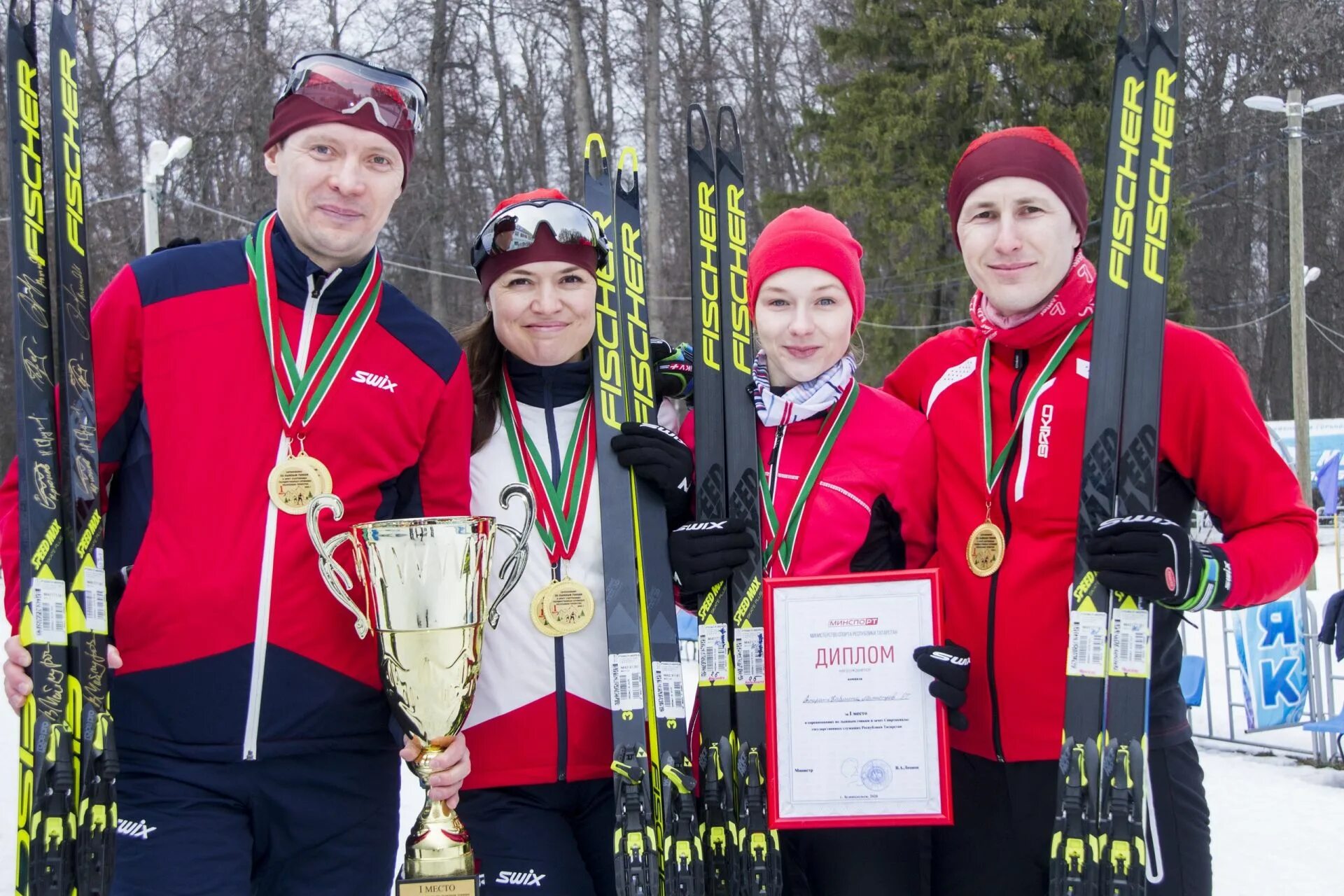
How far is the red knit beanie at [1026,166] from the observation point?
2527 mm

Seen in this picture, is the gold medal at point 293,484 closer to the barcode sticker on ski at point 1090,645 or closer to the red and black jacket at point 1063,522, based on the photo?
the red and black jacket at point 1063,522

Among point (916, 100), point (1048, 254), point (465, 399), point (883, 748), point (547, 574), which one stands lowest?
point (883, 748)

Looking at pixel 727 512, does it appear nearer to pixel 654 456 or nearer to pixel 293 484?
pixel 654 456

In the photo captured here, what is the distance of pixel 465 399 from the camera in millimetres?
2695

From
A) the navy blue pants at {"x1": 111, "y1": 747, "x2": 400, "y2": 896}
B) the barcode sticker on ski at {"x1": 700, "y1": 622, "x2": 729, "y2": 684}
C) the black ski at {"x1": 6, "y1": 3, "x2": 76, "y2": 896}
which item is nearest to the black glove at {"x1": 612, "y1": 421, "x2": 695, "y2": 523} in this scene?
the barcode sticker on ski at {"x1": 700, "y1": 622, "x2": 729, "y2": 684}

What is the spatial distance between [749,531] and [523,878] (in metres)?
0.88

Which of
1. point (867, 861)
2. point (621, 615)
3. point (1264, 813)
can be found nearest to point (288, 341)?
point (621, 615)

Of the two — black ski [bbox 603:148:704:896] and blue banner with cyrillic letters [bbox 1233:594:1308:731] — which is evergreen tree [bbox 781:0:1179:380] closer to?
blue banner with cyrillic letters [bbox 1233:594:1308:731]

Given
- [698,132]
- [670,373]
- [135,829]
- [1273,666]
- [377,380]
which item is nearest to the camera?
[135,829]

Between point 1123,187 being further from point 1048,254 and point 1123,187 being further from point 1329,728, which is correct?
point 1329,728

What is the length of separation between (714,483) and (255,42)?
67.0ft

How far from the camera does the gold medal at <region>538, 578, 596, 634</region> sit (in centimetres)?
262

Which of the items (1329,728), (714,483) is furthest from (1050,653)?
(1329,728)

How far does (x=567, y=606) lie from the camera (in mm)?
2625
